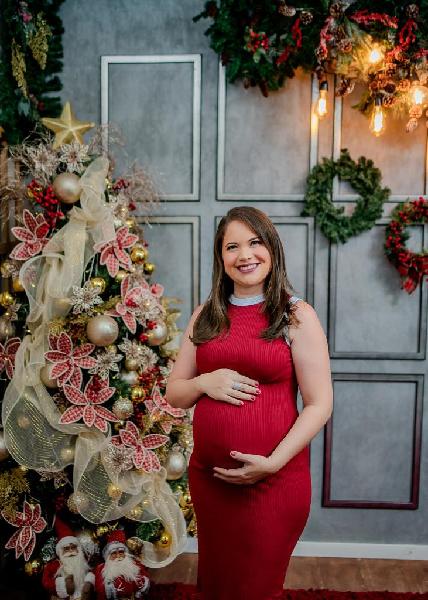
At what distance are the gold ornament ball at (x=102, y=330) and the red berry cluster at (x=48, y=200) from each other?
44 centimetres

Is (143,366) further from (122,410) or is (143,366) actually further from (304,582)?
(304,582)

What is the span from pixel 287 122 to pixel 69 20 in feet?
4.00

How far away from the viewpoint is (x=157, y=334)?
2332mm

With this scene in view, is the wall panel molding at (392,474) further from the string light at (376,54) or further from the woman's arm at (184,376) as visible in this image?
the string light at (376,54)

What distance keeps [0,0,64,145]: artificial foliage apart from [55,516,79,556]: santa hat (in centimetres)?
169

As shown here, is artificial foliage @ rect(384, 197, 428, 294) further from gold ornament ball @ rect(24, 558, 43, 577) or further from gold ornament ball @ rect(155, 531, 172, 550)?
gold ornament ball @ rect(24, 558, 43, 577)

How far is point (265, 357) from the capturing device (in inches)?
61.1

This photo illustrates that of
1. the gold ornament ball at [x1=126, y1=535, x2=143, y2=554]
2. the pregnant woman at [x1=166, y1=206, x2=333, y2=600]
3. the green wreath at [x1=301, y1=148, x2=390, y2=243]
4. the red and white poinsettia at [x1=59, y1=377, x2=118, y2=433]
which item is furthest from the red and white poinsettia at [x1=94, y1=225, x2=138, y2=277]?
the gold ornament ball at [x1=126, y1=535, x2=143, y2=554]

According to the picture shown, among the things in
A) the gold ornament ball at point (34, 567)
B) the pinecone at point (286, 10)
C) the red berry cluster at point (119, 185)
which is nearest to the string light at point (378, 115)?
the pinecone at point (286, 10)

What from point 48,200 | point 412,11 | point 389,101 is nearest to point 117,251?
point 48,200

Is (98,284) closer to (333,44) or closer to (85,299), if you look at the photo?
(85,299)

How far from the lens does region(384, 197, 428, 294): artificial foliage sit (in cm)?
279

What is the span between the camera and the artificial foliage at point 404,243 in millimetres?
2791

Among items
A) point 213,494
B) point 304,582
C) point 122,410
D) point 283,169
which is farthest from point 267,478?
point 283,169
